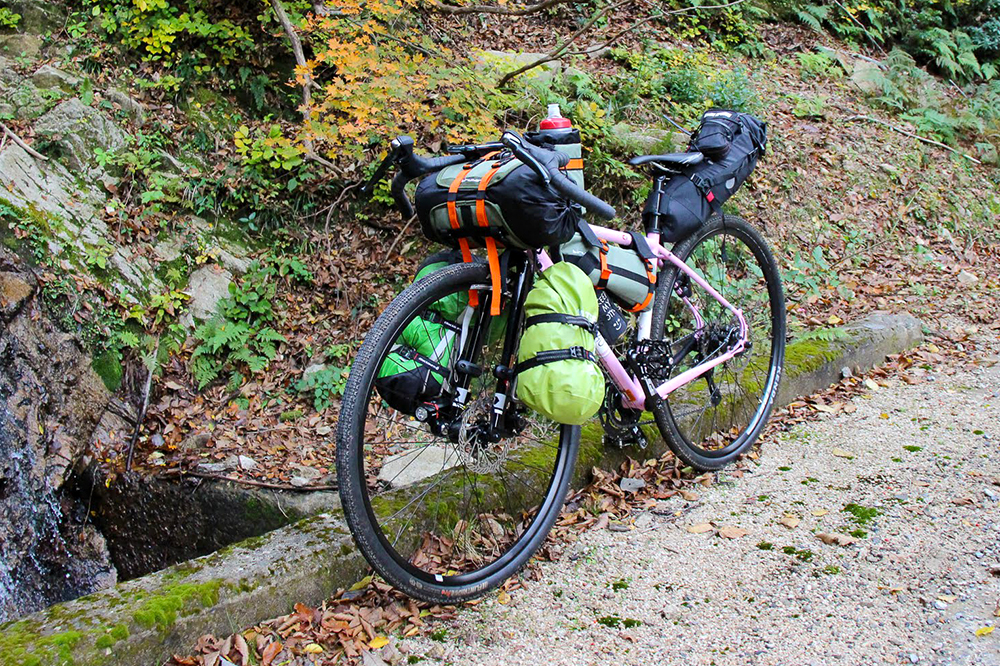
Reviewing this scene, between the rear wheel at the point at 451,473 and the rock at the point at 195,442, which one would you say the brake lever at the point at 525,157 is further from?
the rock at the point at 195,442

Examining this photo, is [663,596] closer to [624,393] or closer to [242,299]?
[624,393]

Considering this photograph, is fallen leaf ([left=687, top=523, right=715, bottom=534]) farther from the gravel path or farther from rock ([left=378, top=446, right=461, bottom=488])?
rock ([left=378, top=446, right=461, bottom=488])

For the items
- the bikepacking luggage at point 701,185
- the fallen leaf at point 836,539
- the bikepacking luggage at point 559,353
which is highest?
the bikepacking luggage at point 701,185

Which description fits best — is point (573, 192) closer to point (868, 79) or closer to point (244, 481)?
point (244, 481)

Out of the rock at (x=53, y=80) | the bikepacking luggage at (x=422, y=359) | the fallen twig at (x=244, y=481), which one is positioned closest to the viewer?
the bikepacking luggage at (x=422, y=359)

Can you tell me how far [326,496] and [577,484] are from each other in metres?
1.50

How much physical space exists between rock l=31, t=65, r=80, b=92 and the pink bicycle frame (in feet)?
15.9

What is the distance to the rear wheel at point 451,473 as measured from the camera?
2.48 m

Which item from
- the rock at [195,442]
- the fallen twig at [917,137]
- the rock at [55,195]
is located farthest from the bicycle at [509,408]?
the fallen twig at [917,137]

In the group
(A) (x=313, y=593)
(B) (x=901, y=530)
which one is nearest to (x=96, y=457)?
(A) (x=313, y=593)

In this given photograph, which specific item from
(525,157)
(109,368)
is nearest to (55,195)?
(109,368)

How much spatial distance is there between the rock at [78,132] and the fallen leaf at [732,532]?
5120mm

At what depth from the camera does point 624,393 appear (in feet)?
11.4

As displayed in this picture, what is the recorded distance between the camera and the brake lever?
252cm
